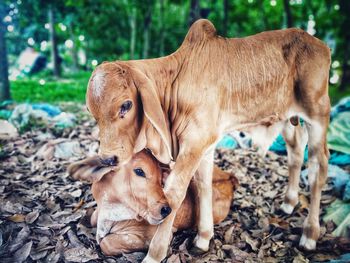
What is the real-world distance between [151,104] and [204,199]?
108 cm

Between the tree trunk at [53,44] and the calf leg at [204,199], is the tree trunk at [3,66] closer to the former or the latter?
the tree trunk at [53,44]

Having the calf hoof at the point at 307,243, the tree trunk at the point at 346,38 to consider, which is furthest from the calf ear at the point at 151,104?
the tree trunk at the point at 346,38

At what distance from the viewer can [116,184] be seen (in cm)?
298

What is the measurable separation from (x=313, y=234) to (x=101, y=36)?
22.4 meters

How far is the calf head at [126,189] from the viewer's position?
8.99 feet

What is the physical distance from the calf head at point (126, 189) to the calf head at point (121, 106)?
0.40 m

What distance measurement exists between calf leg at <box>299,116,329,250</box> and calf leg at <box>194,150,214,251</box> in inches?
36.0

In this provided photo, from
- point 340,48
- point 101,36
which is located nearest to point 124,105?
point 340,48

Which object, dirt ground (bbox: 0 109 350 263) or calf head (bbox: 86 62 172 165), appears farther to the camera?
dirt ground (bbox: 0 109 350 263)

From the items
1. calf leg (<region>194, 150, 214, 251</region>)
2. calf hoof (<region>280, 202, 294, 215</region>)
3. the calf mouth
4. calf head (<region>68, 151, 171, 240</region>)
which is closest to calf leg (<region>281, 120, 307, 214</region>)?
calf hoof (<region>280, 202, 294, 215</region>)

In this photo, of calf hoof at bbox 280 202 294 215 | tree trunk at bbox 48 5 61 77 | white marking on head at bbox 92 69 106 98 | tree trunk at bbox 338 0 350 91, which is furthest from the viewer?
tree trunk at bbox 338 0 350 91

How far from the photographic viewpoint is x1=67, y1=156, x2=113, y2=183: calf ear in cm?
281

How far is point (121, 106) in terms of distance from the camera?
2.38 metres

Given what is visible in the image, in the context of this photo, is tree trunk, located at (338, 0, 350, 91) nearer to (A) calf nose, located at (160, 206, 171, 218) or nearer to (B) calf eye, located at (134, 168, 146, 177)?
(B) calf eye, located at (134, 168, 146, 177)
